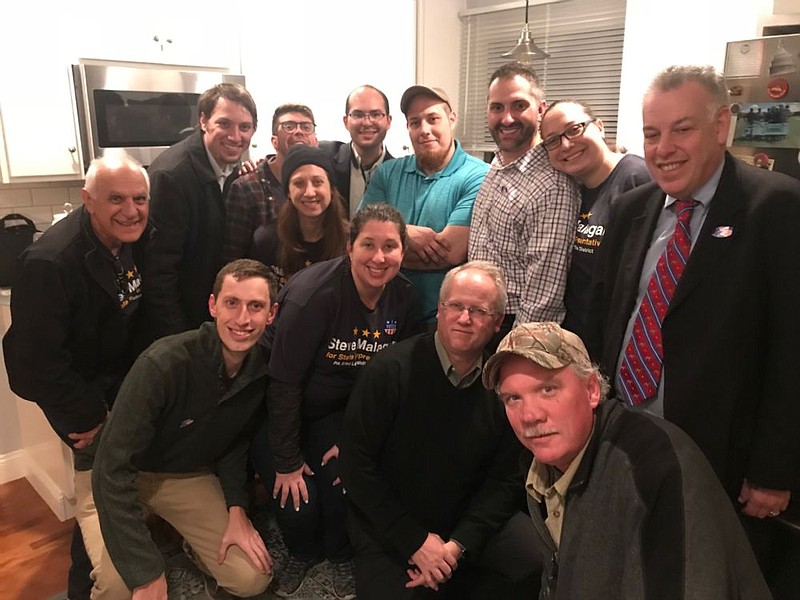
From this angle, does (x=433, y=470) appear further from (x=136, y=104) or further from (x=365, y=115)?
(x=136, y=104)

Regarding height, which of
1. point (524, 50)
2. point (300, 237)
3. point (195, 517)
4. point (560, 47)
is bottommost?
point (195, 517)

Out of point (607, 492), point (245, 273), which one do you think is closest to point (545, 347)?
point (607, 492)

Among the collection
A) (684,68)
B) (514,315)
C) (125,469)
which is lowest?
(125,469)

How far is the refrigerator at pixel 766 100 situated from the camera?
244 centimetres

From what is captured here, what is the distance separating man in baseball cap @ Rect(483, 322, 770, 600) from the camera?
1025mm

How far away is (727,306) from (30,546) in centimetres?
266

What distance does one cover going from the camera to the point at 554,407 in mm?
1240

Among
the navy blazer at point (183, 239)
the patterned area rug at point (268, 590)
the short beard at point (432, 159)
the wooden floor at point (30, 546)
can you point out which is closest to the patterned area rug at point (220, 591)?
the patterned area rug at point (268, 590)

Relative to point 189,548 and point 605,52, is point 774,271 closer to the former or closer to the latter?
point 189,548

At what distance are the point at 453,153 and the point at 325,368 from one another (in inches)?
37.8

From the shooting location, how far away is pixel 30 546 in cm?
248

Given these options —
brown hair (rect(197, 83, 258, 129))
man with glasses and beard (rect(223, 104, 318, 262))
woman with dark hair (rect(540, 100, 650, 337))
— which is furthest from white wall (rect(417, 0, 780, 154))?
brown hair (rect(197, 83, 258, 129))

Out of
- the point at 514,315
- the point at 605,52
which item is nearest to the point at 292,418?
the point at 514,315

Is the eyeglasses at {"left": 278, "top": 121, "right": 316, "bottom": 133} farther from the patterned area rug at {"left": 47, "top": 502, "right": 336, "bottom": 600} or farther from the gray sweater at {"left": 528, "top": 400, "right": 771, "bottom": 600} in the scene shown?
the gray sweater at {"left": 528, "top": 400, "right": 771, "bottom": 600}
